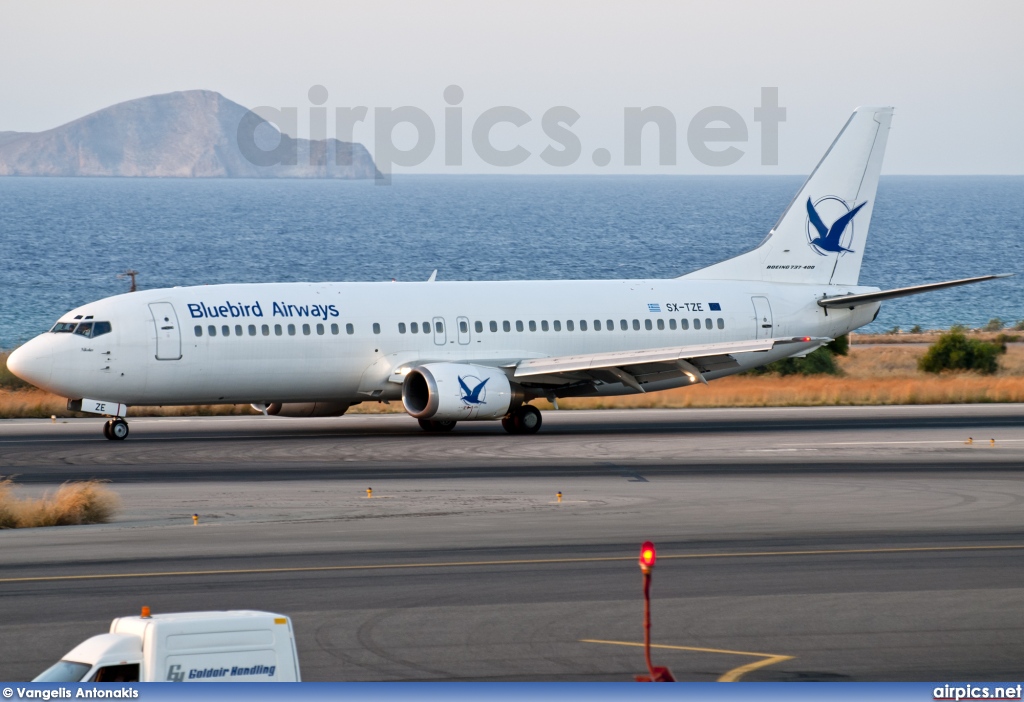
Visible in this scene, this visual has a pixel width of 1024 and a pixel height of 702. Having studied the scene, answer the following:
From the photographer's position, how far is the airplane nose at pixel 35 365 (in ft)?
115

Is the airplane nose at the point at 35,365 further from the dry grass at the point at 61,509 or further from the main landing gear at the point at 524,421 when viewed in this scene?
the main landing gear at the point at 524,421

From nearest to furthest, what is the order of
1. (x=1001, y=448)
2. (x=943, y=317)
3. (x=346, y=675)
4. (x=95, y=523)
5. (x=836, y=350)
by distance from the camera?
(x=346, y=675) < (x=95, y=523) < (x=1001, y=448) < (x=836, y=350) < (x=943, y=317)

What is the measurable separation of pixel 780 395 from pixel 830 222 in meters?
7.79

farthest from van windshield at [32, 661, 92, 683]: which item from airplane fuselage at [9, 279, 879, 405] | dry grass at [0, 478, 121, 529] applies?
airplane fuselage at [9, 279, 879, 405]

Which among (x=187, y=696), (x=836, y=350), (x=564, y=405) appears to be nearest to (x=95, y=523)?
(x=187, y=696)

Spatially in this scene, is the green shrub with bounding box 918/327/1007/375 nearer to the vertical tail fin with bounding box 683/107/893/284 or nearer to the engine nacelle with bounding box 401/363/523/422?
the vertical tail fin with bounding box 683/107/893/284

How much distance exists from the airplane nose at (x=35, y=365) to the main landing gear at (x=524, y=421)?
37.3 ft

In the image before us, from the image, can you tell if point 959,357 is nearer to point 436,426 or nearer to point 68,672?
point 436,426

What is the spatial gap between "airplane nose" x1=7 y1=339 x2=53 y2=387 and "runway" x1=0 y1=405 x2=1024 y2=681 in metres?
1.69

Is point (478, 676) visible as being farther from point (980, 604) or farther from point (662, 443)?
point (662, 443)

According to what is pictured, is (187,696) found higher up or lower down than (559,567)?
higher up

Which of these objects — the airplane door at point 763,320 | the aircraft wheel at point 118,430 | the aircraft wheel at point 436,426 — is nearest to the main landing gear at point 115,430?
the aircraft wheel at point 118,430

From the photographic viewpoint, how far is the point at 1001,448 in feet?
115

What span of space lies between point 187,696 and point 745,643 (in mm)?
9188
